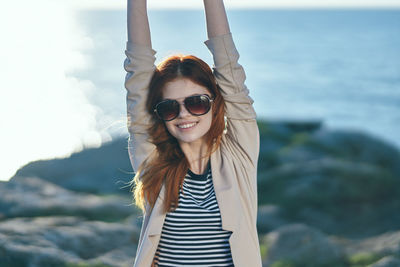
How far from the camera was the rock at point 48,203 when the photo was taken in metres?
6.14

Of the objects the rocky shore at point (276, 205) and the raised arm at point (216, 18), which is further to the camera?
the rocky shore at point (276, 205)

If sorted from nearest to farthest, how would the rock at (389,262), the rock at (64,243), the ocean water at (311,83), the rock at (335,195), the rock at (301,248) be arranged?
1. the rock at (64,243)
2. the rock at (389,262)
3. the rock at (301,248)
4. the rock at (335,195)
5. the ocean water at (311,83)

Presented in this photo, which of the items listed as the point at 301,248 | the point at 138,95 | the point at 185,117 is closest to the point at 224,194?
the point at 185,117

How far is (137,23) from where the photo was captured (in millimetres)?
2865

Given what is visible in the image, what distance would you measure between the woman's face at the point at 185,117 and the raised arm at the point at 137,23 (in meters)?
0.29

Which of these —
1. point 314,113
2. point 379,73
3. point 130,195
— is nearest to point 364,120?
point 314,113

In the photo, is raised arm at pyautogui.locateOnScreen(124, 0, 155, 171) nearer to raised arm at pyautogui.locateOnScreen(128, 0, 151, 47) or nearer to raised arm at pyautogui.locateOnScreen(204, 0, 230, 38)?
raised arm at pyautogui.locateOnScreen(128, 0, 151, 47)

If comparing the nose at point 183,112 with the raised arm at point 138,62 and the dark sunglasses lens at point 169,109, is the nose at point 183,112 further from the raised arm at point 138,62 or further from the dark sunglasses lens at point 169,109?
the raised arm at point 138,62

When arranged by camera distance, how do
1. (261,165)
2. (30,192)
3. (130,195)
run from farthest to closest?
(261,165), (130,195), (30,192)

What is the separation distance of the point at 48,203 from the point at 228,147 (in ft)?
13.7

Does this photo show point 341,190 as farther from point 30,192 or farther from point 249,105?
point 249,105

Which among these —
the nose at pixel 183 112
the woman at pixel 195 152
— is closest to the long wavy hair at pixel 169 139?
the woman at pixel 195 152

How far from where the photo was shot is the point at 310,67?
5188cm

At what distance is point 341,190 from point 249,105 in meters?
6.45
